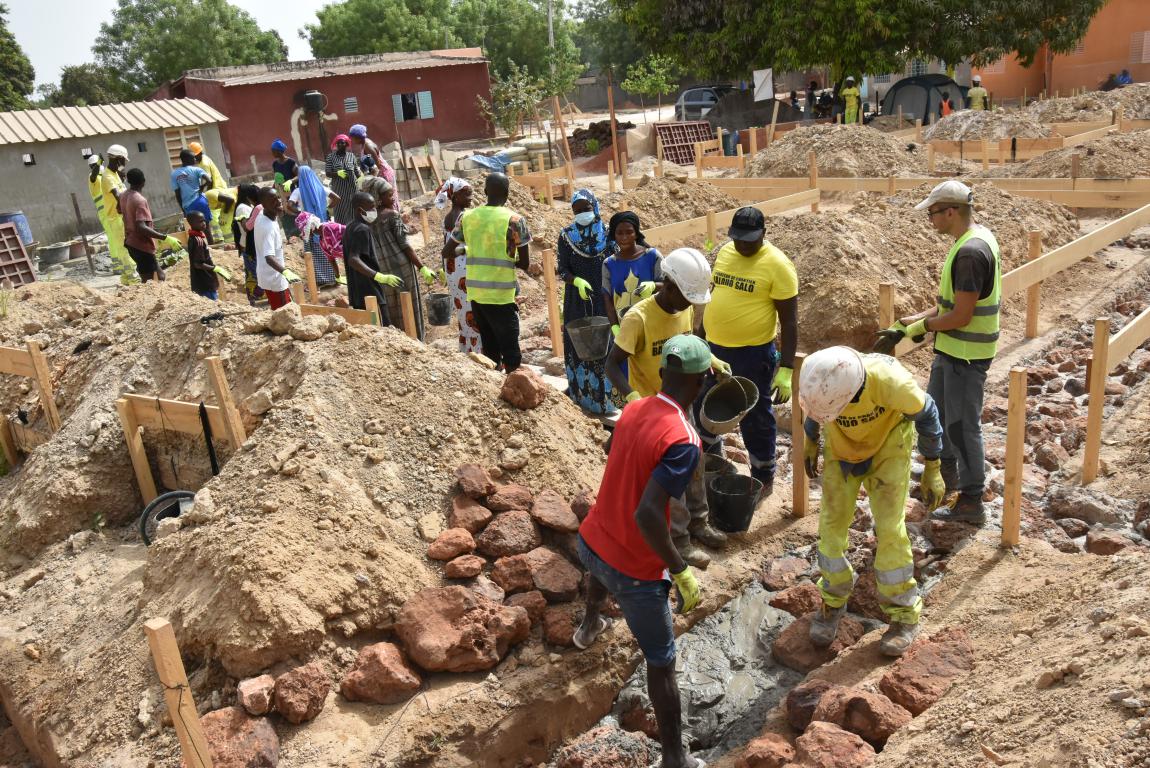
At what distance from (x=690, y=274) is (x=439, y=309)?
5468 mm

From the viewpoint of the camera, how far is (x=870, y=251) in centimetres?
945

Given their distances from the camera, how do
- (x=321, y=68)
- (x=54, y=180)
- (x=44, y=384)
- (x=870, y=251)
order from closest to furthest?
(x=44, y=384) → (x=870, y=251) → (x=54, y=180) → (x=321, y=68)

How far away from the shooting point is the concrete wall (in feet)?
58.0

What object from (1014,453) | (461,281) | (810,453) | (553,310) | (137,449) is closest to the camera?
(810,453)

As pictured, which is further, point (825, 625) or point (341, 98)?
point (341, 98)

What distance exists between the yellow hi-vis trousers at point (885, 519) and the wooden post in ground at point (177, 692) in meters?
2.82

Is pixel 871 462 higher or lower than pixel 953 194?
lower

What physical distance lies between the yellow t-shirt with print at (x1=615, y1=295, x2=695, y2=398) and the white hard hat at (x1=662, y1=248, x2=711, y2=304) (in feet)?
0.94

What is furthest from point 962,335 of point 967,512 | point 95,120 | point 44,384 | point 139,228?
point 95,120

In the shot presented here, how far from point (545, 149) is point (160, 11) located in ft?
97.0

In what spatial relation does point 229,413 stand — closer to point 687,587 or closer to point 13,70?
point 687,587

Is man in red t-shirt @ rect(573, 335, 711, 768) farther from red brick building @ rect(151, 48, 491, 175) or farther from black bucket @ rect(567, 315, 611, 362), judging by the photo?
red brick building @ rect(151, 48, 491, 175)

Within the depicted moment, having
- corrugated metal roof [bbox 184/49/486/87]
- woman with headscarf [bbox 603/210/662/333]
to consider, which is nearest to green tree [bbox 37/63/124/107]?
corrugated metal roof [bbox 184/49/486/87]

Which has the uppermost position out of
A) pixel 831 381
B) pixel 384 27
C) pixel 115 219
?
pixel 384 27
